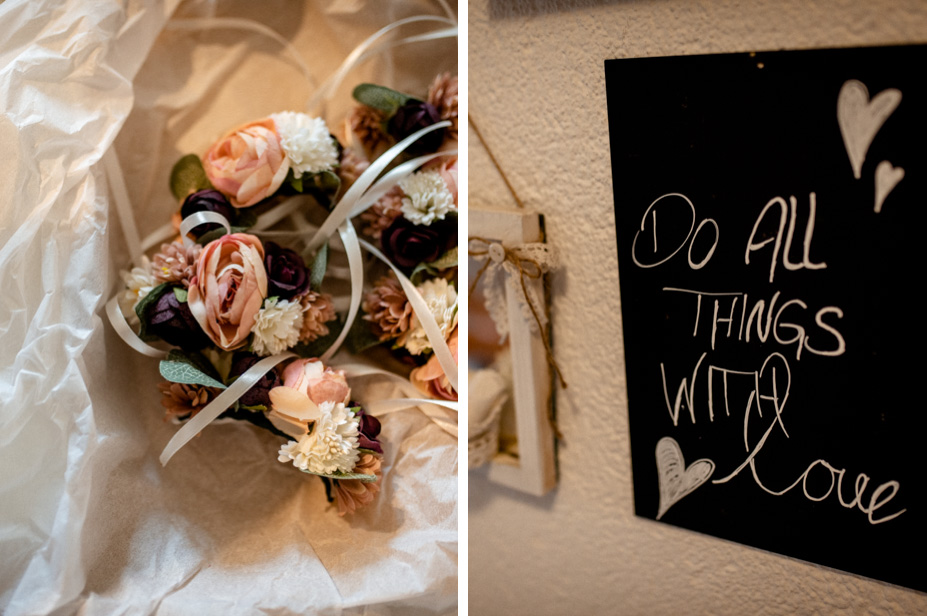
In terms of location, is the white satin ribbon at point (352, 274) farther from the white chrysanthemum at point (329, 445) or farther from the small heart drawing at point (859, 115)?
the small heart drawing at point (859, 115)

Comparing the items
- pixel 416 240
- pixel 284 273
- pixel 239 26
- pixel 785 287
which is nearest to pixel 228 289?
pixel 284 273

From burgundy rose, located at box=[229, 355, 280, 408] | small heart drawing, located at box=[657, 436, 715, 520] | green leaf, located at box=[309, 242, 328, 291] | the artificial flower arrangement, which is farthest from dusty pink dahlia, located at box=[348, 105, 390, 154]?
small heart drawing, located at box=[657, 436, 715, 520]

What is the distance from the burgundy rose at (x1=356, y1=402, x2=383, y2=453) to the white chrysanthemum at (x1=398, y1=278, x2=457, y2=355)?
6 cm

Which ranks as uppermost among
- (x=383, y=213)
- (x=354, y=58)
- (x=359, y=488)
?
(x=354, y=58)

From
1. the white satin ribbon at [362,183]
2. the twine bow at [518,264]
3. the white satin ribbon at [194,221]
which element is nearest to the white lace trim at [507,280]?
the twine bow at [518,264]

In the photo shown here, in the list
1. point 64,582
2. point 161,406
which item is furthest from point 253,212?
point 64,582

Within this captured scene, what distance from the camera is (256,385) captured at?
1.54 feet

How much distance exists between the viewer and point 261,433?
527 mm

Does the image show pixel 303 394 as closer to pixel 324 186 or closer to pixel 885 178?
pixel 324 186

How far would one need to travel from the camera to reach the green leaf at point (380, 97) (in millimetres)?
521

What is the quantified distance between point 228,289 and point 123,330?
0.10 meters

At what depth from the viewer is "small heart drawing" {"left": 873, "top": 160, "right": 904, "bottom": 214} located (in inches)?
12.3

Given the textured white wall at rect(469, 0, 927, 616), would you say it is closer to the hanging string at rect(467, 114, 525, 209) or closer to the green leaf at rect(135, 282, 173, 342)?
the hanging string at rect(467, 114, 525, 209)

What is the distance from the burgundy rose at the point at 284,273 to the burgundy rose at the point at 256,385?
0.05 meters
